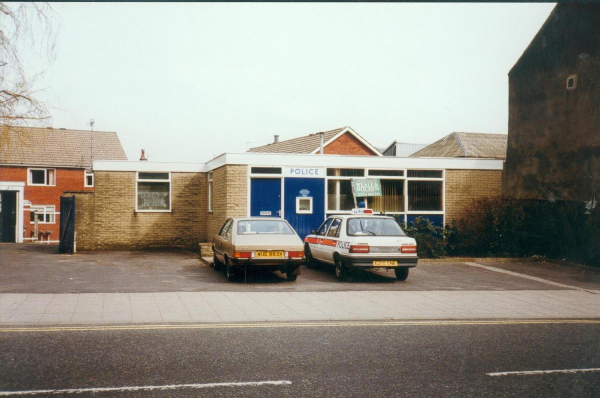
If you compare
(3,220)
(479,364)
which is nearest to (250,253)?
(479,364)

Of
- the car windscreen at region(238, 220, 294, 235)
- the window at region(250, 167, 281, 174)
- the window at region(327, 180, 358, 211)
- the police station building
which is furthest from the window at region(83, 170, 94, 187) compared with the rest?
the car windscreen at region(238, 220, 294, 235)

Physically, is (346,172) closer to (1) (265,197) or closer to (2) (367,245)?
(1) (265,197)

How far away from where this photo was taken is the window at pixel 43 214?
3977 cm

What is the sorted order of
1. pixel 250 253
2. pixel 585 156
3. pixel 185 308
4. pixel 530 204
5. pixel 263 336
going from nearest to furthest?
1. pixel 263 336
2. pixel 185 308
3. pixel 250 253
4. pixel 585 156
5. pixel 530 204

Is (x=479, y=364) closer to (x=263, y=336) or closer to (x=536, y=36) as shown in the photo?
(x=263, y=336)

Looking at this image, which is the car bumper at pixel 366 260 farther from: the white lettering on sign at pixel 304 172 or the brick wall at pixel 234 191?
the white lettering on sign at pixel 304 172

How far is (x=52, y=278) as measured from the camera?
504 inches

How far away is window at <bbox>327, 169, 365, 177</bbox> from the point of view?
62.6ft

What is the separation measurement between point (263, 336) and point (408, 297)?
14.9 ft

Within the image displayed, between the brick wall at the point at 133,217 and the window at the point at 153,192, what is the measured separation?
0.63 feet

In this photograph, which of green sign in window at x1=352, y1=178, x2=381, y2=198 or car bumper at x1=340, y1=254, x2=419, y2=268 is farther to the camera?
green sign in window at x1=352, y1=178, x2=381, y2=198

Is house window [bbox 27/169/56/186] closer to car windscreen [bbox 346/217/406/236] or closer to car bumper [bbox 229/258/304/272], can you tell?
car bumper [bbox 229/258/304/272]

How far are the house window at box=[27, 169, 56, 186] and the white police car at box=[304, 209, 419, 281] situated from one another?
3190 cm

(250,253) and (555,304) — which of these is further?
(250,253)
